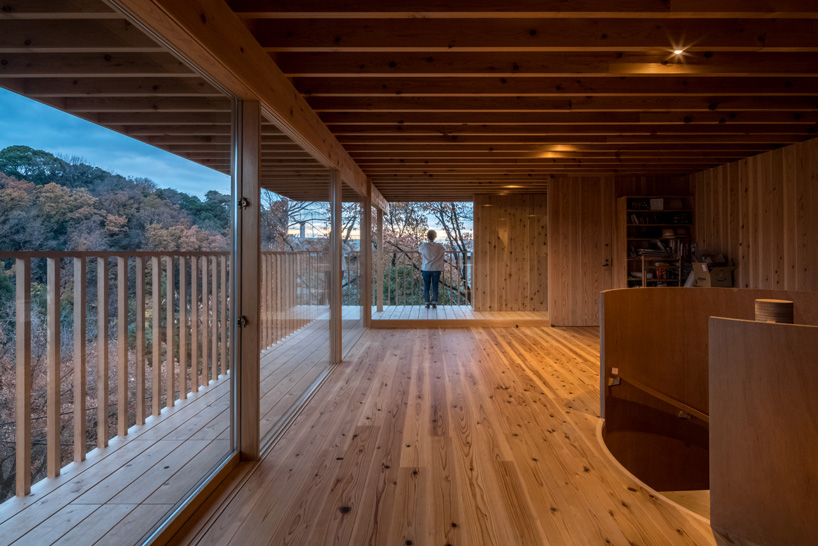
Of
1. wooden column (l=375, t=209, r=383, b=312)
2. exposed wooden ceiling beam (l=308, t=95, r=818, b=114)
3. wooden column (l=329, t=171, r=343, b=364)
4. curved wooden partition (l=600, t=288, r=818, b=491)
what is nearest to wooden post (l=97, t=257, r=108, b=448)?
exposed wooden ceiling beam (l=308, t=95, r=818, b=114)

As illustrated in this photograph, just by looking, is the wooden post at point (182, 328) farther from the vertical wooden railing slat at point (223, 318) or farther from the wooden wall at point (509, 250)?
the wooden wall at point (509, 250)

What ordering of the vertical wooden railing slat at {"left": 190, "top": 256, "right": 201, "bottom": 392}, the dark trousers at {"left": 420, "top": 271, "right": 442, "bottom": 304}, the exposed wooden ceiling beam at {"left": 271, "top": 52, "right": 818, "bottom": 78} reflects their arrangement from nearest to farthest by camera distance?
1. the vertical wooden railing slat at {"left": 190, "top": 256, "right": 201, "bottom": 392}
2. the exposed wooden ceiling beam at {"left": 271, "top": 52, "right": 818, "bottom": 78}
3. the dark trousers at {"left": 420, "top": 271, "right": 442, "bottom": 304}

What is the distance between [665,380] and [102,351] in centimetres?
334

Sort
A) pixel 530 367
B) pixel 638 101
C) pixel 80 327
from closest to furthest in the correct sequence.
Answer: pixel 80 327
pixel 638 101
pixel 530 367

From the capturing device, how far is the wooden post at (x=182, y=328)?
170cm

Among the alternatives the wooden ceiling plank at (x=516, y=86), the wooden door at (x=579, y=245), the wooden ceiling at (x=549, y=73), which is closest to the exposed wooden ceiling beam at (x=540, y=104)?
the wooden ceiling at (x=549, y=73)

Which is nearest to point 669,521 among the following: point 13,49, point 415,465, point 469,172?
point 415,465

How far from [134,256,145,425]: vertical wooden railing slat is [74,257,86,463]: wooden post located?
23 centimetres

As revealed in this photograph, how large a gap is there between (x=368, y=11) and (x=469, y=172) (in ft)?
13.0

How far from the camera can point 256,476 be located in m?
2.01

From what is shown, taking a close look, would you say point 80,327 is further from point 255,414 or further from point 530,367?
point 530,367

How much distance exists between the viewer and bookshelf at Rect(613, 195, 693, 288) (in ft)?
19.9

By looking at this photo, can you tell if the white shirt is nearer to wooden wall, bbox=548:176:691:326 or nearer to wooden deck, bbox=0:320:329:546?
wooden wall, bbox=548:176:691:326

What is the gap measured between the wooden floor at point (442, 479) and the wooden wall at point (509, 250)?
426 cm
